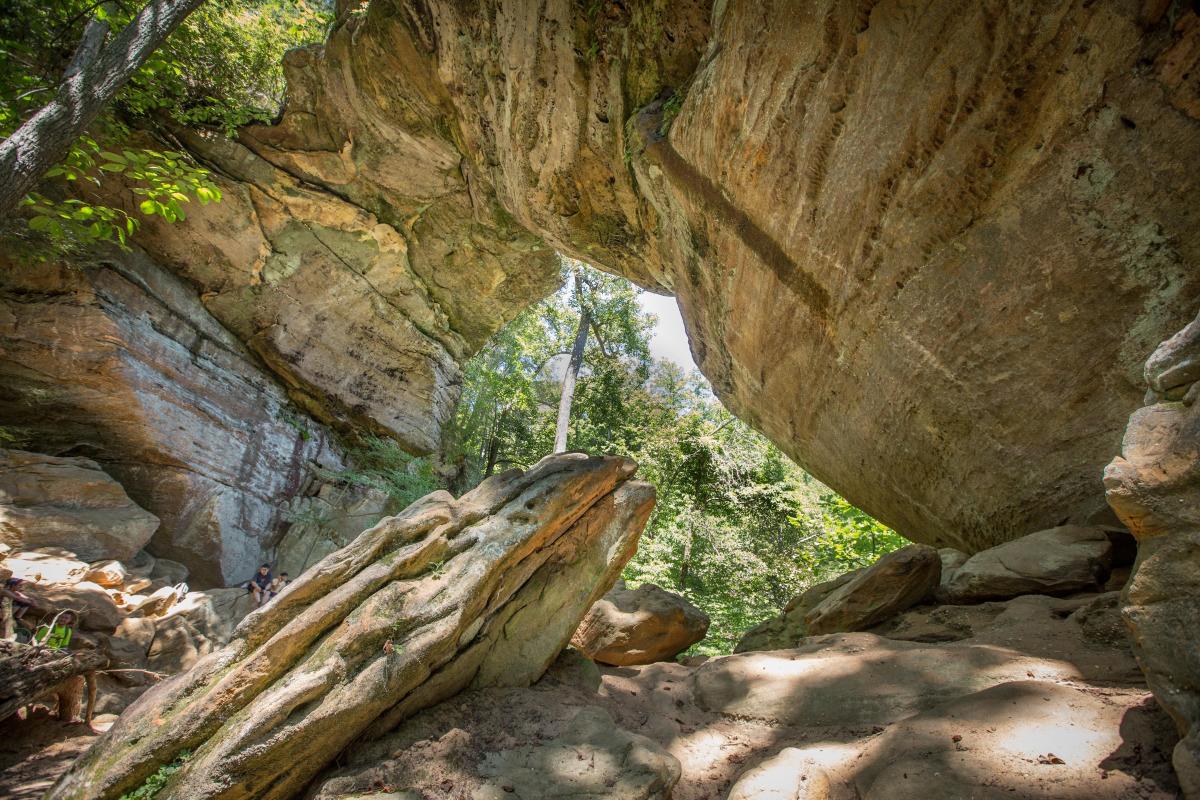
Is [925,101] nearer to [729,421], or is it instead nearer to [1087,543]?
[1087,543]

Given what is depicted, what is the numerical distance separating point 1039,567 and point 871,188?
3.43m

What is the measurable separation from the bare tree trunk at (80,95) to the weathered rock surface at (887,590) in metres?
8.19

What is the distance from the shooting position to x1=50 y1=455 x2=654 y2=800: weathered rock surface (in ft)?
10.8

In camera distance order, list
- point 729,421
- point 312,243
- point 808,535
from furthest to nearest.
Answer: point 729,421 → point 808,535 → point 312,243

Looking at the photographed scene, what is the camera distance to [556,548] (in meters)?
5.43

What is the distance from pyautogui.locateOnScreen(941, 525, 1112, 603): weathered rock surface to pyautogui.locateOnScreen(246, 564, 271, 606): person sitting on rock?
10073mm

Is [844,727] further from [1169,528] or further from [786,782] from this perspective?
[1169,528]

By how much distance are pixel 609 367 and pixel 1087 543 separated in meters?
15.2

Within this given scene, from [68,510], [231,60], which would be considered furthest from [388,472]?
[231,60]

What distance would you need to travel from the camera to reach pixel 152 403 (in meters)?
9.42

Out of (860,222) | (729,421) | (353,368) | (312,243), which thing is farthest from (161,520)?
(729,421)

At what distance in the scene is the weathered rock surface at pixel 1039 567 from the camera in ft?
13.6

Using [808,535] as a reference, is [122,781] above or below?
below

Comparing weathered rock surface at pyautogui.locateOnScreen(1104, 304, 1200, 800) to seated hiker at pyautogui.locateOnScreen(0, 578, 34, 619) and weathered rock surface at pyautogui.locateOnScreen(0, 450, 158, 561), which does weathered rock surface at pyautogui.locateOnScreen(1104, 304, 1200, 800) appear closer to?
seated hiker at pyautogui.locateOnScreen(0, 578, 34, 619)
